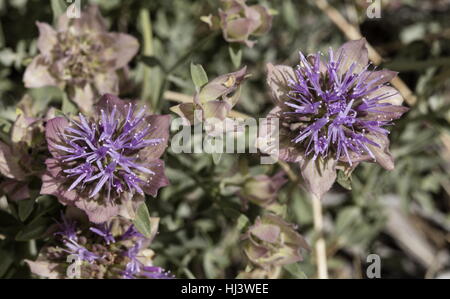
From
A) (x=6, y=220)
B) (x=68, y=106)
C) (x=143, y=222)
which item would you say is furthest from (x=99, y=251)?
(x=68, y=106)

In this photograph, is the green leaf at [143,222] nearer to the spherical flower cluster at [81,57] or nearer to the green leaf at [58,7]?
the spherical flower cluster at [81,57]

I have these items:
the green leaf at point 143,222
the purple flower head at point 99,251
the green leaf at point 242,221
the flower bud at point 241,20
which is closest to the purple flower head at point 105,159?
the green leaf at point 143,222

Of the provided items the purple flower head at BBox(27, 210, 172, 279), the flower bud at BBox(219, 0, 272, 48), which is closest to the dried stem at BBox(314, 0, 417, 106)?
the flower bud at BBox(219, 0, 272, 48)

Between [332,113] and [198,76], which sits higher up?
[198,76]

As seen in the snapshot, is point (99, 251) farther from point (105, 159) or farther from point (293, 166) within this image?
point (293, 166)

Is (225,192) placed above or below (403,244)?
above
